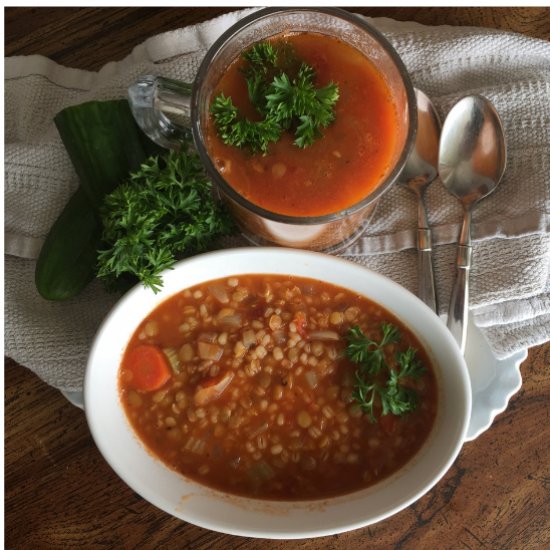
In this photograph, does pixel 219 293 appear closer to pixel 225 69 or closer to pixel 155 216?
pixel 155 216

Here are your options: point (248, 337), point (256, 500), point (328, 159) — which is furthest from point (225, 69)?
point (256, 500)

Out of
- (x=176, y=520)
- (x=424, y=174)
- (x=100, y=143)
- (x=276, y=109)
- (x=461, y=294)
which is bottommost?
(x=176, y=520)

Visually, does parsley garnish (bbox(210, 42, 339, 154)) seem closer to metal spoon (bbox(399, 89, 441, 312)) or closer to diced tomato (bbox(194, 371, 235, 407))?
metal spoon (bbox(399, 89, 441, 312))

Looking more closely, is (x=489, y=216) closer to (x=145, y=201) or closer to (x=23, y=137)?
(x=145, y=201)

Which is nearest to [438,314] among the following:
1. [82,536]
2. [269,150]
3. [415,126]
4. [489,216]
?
[489,216]

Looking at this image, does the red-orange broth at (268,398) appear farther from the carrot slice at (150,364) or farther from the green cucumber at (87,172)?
the green cucumber at (87,172)

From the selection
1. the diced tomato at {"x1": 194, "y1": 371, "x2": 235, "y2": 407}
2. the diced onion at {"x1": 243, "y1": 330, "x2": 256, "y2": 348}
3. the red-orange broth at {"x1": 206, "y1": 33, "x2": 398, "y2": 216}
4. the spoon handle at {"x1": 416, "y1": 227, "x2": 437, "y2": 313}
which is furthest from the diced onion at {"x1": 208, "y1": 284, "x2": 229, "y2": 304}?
the spoon handle at {"x1": 416, "y1": 227, "x2": 437, "y2": 313}
